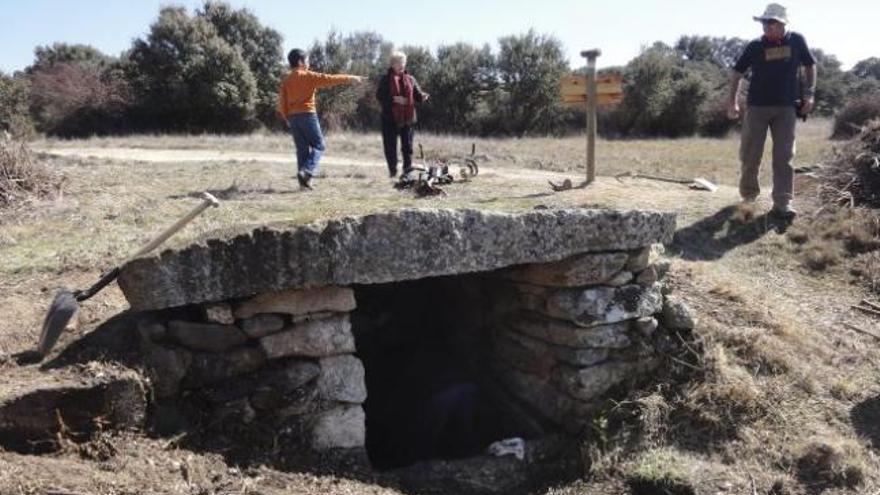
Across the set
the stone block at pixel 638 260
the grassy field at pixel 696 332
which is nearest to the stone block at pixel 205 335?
the grassy field at pixel 696 332

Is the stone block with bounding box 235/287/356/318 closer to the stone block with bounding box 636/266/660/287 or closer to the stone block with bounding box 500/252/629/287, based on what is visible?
the stone block with bounding box 500/252/629/287

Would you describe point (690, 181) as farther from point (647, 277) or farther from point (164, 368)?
point (164, 368)

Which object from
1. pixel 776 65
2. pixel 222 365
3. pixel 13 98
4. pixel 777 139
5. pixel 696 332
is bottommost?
pixel 696 332

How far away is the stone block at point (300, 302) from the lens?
388 centimetres

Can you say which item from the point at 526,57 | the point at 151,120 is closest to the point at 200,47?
the point at 151,120

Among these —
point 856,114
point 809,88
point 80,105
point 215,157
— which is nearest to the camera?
point 809,88

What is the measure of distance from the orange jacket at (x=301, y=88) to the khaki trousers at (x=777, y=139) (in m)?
4.14

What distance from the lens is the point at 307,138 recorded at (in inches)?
325

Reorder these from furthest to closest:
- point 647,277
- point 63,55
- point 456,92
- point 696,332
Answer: point 63,55 → point 456,92 → point 696,332 → point 647,277

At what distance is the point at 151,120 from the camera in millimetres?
23312

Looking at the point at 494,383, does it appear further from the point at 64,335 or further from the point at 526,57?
the point at 526,57

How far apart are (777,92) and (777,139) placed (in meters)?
0.46

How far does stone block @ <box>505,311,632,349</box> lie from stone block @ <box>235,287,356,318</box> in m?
1.50

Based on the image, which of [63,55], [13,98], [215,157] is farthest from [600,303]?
[63,55]
